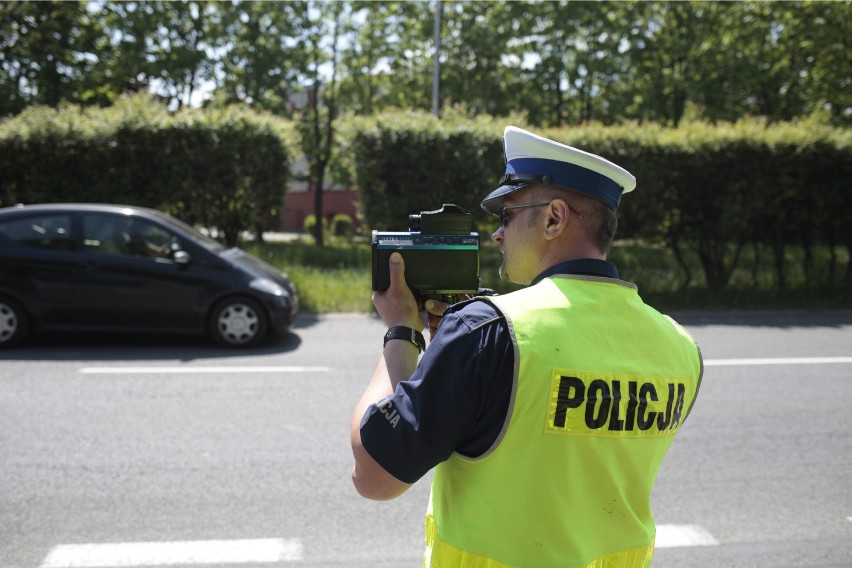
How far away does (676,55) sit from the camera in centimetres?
2700

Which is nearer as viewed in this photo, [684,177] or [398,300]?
[398,300]

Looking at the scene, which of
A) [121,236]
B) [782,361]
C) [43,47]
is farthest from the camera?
[43,47]

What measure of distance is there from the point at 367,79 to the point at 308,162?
4.20 m

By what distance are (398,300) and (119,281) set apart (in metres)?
7.20

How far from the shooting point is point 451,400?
4.48ft

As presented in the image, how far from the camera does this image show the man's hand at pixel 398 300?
168cm

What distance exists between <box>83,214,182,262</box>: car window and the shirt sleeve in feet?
24.3

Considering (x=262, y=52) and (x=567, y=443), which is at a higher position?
(x=262, y=52)

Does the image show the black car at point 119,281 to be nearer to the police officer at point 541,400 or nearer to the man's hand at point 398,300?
the man's hand at point 398,300

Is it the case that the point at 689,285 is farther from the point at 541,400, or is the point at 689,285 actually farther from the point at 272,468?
the point at 541,400

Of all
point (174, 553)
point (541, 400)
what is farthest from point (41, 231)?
point (541, 400)

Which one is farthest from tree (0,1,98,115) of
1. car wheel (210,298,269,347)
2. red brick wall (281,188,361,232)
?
car wheel (210,298,269,347)

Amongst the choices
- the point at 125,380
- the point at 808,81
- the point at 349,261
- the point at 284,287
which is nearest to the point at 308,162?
the point at 349,261

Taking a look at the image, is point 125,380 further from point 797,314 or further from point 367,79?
point 367,79
